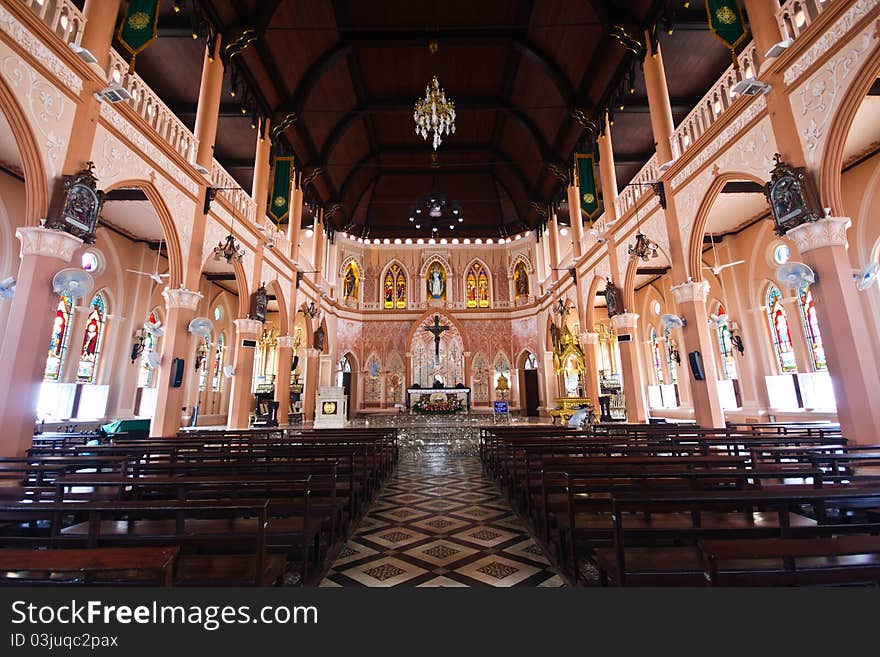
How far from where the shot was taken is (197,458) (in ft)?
14.6

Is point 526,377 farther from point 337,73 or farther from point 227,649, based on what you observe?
point 227,649

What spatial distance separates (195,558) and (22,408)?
4.41 meters

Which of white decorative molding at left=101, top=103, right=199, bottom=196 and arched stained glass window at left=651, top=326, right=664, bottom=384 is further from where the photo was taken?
arched stained glass window at left=651, top=326, right=664, bottom=384

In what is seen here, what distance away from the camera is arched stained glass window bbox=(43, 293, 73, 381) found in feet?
31.3

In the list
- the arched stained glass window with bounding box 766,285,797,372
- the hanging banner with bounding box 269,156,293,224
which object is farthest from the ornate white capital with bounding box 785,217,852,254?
the hanging banner with bounding box 269,156,293,224

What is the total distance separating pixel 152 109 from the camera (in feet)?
24.3

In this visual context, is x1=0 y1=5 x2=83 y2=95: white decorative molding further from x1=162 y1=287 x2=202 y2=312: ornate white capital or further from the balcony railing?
x1=162 y1=287 x2=202 y2=312: ornate white capital

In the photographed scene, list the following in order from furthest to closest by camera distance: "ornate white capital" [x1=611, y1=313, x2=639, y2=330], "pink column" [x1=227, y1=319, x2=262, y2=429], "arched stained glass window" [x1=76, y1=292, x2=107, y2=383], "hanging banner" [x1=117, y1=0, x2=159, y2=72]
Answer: "ornate white capital" [x1=611, y1=313, x2=639, y2=330] → "arched stained glass window" [x1=76, y1=292, x2=107, y2=383] → "pink column" [x1=227, y1=319, x2=262, y2=429] → "hanging banner" [x1=117, y1=0, x2=159, y2=72]

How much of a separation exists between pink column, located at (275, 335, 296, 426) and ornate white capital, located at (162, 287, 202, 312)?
17.2 feet

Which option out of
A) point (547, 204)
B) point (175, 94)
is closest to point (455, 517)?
point (175, 94)

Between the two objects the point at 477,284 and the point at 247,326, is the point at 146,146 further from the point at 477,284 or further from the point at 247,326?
the point at 477,284

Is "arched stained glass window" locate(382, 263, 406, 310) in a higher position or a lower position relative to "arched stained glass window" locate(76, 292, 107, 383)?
higher

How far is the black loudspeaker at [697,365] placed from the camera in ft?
26.2

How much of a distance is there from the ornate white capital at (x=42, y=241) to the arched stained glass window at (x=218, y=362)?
37.1 ft
